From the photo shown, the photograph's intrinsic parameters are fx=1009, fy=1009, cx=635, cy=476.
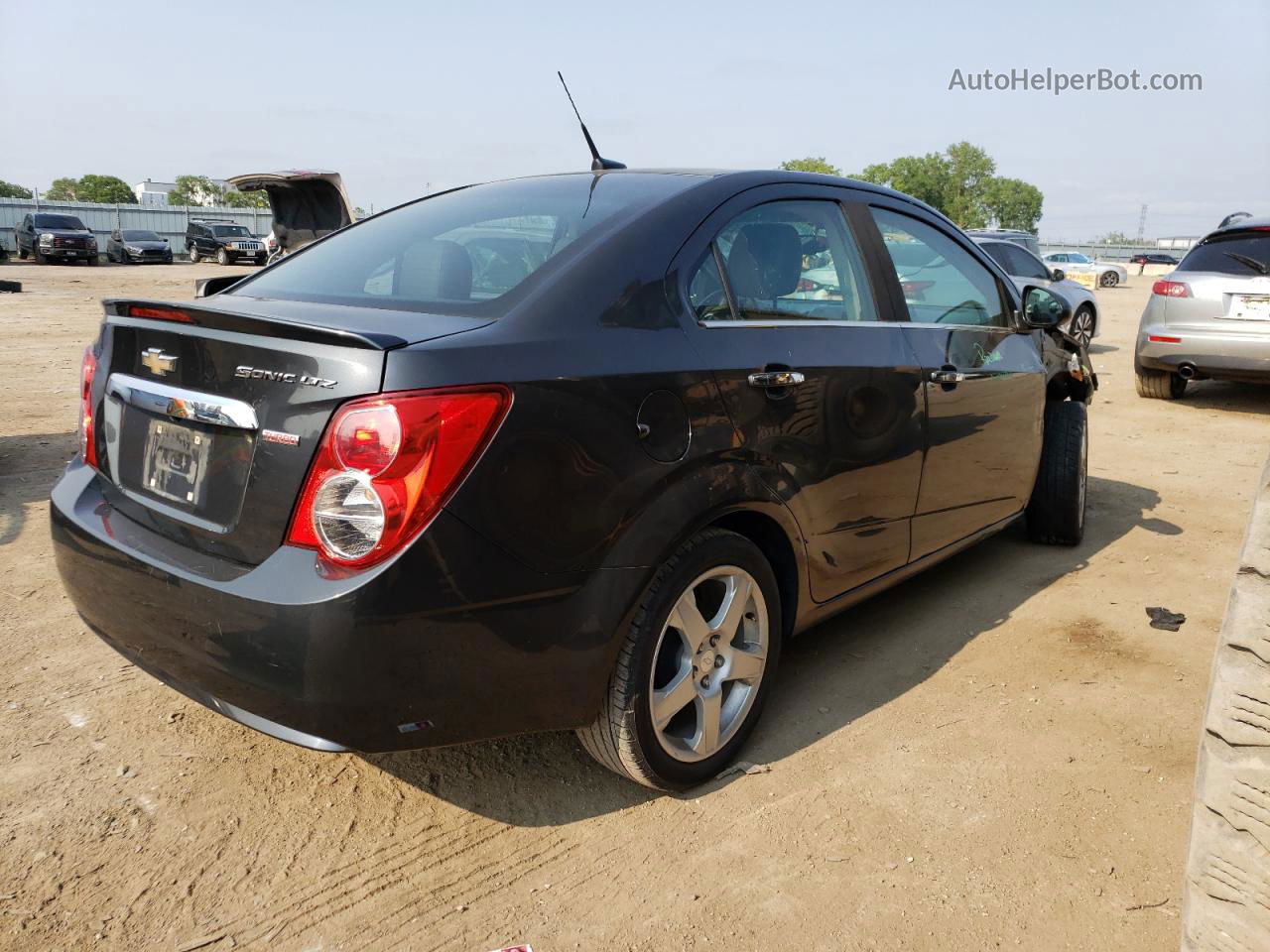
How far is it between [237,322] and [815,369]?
154 cm

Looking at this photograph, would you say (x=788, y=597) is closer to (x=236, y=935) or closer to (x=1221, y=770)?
(x=1221, y=770)

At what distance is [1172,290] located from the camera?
881 centimetres

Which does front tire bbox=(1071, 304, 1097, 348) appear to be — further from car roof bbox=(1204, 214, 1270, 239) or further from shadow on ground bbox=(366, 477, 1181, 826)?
shadow on ground bbox=(366, 477, 1181, 826)

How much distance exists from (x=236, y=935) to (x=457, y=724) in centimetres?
65

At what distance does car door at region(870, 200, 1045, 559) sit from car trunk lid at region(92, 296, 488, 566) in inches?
73.6

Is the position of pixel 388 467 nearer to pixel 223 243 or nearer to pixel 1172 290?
pixel 1172 290

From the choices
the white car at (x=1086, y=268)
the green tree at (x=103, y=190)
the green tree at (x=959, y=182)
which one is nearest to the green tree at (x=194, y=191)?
the green tree at (x=103, y=190)

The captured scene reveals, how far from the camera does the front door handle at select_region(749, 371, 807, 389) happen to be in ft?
8.75

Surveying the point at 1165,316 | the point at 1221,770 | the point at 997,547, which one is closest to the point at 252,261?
the point at 1165,316

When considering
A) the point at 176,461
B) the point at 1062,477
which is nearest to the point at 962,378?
the point at 1062,477

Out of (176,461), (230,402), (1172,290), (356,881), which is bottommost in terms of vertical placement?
(356,881)

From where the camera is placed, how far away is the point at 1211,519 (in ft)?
17.7

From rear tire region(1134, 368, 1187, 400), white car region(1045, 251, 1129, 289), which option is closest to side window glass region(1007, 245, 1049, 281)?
rear tire region(1134, 368, 1187, 400)

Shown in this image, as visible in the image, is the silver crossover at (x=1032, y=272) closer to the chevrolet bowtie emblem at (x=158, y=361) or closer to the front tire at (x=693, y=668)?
the front tire at (x=693, y=668)
